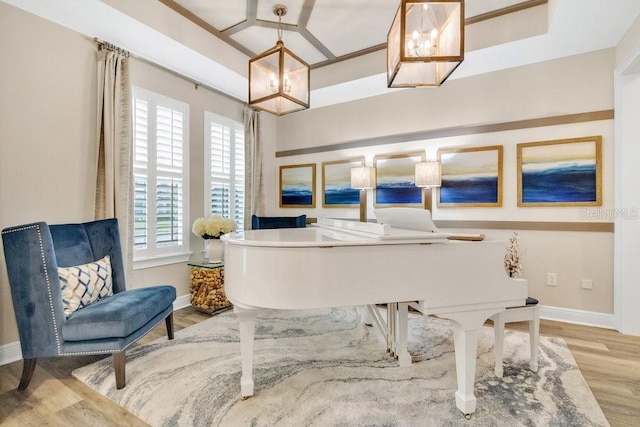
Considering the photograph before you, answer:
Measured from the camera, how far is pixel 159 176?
11.4 feet

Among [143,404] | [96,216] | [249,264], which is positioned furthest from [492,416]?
[96,216]

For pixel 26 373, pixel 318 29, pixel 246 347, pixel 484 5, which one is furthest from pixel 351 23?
pixel 26 373

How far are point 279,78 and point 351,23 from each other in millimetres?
1363

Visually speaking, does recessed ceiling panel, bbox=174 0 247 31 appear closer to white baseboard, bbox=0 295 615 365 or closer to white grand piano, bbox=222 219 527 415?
white grand piano, bbox=222 219 527 415

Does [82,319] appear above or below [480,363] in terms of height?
above

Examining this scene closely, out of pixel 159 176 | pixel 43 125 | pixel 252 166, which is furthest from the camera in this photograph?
pixel 252 166

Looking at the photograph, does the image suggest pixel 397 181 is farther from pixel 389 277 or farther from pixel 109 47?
pixel 109 47

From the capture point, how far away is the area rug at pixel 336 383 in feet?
5.72

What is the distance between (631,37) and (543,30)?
73 cm

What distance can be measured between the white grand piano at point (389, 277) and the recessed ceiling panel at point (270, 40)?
2711 millimetres

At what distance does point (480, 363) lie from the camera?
235 cm

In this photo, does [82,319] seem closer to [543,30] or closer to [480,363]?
[480,363]

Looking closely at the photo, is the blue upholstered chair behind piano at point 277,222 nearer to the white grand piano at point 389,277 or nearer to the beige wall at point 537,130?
the beige wall at point 537,130

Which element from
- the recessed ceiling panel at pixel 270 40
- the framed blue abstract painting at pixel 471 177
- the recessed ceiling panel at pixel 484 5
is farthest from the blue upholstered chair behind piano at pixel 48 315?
the recessed ceiling panel at pixel 484 5
